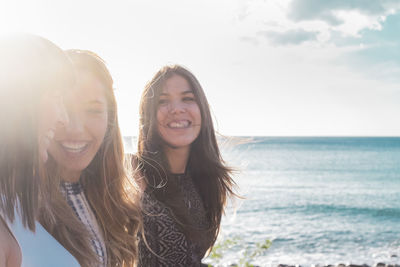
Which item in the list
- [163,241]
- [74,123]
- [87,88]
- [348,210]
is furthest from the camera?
[348,210]

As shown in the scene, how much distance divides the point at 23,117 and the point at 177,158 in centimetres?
302

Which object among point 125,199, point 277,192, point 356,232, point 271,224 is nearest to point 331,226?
point 356,232

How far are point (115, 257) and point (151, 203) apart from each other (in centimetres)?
104

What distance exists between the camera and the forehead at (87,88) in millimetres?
2490

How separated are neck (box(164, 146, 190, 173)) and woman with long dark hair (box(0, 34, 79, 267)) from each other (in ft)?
8.96

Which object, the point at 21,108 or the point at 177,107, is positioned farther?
the point at 177,107

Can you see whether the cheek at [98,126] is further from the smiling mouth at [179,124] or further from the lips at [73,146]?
the smiling mouth at [179,124]

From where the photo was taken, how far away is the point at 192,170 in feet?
14.0

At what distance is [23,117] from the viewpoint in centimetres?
111

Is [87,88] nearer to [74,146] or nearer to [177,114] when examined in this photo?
[74,146]

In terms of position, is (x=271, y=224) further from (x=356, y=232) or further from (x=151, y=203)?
(x=151, y=203)

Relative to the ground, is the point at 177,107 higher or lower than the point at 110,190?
higher

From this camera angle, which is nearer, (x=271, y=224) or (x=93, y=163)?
(x=93, y=163)

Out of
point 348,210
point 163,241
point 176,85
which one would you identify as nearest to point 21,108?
point 163,241
